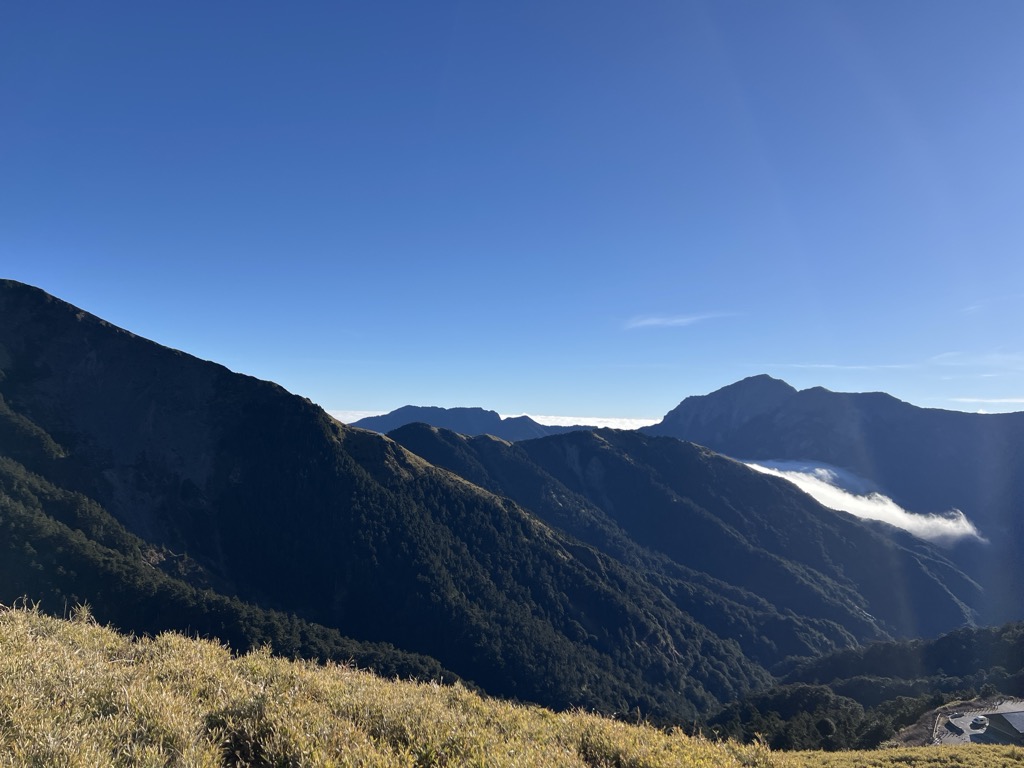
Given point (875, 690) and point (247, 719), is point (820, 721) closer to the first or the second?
point (875, 690)

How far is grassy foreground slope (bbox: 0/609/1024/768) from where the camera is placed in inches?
318

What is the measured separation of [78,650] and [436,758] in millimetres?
9885

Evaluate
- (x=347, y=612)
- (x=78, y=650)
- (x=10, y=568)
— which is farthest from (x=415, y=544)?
(x=78, y=650)

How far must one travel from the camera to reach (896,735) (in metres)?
64.6

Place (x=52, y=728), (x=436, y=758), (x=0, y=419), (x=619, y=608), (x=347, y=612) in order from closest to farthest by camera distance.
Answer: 1. (x=52, y=728)
2. (x=436, y=758)
3. (x=0, y=419)
4. (x=347, y=612)
5. (x=619, y=608)

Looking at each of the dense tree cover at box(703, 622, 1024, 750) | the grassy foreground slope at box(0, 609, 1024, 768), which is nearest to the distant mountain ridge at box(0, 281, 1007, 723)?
the dense tree cover at box(703, 622, 1024, 750)

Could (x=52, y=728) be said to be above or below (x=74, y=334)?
below

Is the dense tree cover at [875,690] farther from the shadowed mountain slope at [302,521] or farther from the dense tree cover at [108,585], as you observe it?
the dense tree cover at [108,585]

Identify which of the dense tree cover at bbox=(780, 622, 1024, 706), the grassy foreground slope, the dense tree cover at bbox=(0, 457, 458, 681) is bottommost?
the dense tree cover at bbox=(780, 622, 1024, 706)

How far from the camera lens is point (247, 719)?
31.4 feet

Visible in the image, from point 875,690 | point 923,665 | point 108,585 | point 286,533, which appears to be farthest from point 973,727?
point 286,533

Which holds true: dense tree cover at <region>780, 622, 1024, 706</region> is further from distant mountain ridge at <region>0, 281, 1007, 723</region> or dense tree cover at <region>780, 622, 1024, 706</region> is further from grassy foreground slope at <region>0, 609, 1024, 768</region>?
grassy foreground slope at <region>0, 609, 1024, 768</region>

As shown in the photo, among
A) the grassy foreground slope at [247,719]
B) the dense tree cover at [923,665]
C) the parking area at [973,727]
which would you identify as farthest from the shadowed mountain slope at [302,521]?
the grassy foreground slope at [247,719]

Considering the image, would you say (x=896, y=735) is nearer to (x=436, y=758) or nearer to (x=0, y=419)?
(x=436, y=758)
